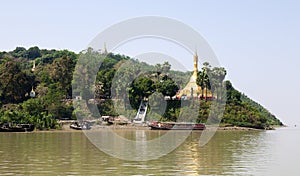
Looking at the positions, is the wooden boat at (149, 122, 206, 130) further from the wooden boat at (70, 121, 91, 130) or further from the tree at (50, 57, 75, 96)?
the tree at (50, 57, 75, 96)

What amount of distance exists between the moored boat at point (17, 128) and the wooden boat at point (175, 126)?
10596mm

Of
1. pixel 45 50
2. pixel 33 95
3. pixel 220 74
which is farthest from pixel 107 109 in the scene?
pixel 45 50

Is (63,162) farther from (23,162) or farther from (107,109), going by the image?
(107,109)

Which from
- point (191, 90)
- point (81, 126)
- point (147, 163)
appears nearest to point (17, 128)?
point (81, 126)

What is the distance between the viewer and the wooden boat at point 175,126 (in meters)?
45.3

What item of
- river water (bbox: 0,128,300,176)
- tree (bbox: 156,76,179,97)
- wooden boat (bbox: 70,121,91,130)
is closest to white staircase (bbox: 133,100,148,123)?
tree (bbox: 156,76,179,97)

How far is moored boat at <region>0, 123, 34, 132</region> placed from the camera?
39181 mm

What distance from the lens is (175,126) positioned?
46.5 meters

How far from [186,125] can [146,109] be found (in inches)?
187

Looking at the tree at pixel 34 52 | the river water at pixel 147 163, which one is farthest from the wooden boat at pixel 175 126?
the tree at pixel 34 52

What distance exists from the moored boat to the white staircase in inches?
430

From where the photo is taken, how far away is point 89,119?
4803 cm

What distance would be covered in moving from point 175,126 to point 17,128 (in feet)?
45.8

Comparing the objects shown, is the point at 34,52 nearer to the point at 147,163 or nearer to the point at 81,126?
the point at 81,126
